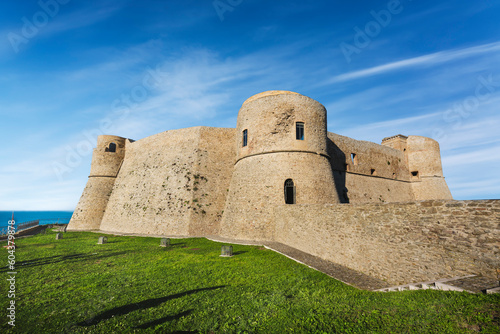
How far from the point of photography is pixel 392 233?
26.2ft

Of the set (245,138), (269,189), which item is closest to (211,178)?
(245,138)

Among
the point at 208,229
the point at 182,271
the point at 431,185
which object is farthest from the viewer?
the point at 431,185

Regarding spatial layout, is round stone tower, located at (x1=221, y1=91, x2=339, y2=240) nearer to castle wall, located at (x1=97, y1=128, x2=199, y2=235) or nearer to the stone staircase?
castle wall, located at (x1=97, y1=128, x2=199, y2=235)

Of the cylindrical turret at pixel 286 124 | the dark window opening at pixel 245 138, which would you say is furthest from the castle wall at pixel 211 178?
the cylindrical turret at pixel 286 124

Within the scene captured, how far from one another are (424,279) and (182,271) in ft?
27.6

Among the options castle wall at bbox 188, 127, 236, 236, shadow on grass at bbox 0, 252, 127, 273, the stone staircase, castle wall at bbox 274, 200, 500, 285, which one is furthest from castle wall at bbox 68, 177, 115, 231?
the stone staircase

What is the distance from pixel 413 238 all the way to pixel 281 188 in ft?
32.4

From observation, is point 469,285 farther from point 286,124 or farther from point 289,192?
point 286,124

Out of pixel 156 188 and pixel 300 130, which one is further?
pixel 156 188

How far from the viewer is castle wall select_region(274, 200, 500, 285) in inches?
225

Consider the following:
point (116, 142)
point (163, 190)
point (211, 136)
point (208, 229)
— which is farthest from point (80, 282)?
point (116, 142)

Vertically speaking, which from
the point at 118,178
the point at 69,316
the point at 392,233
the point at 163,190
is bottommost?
the point at 69,316

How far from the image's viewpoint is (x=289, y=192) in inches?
693

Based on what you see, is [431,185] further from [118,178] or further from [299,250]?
[118,178]
